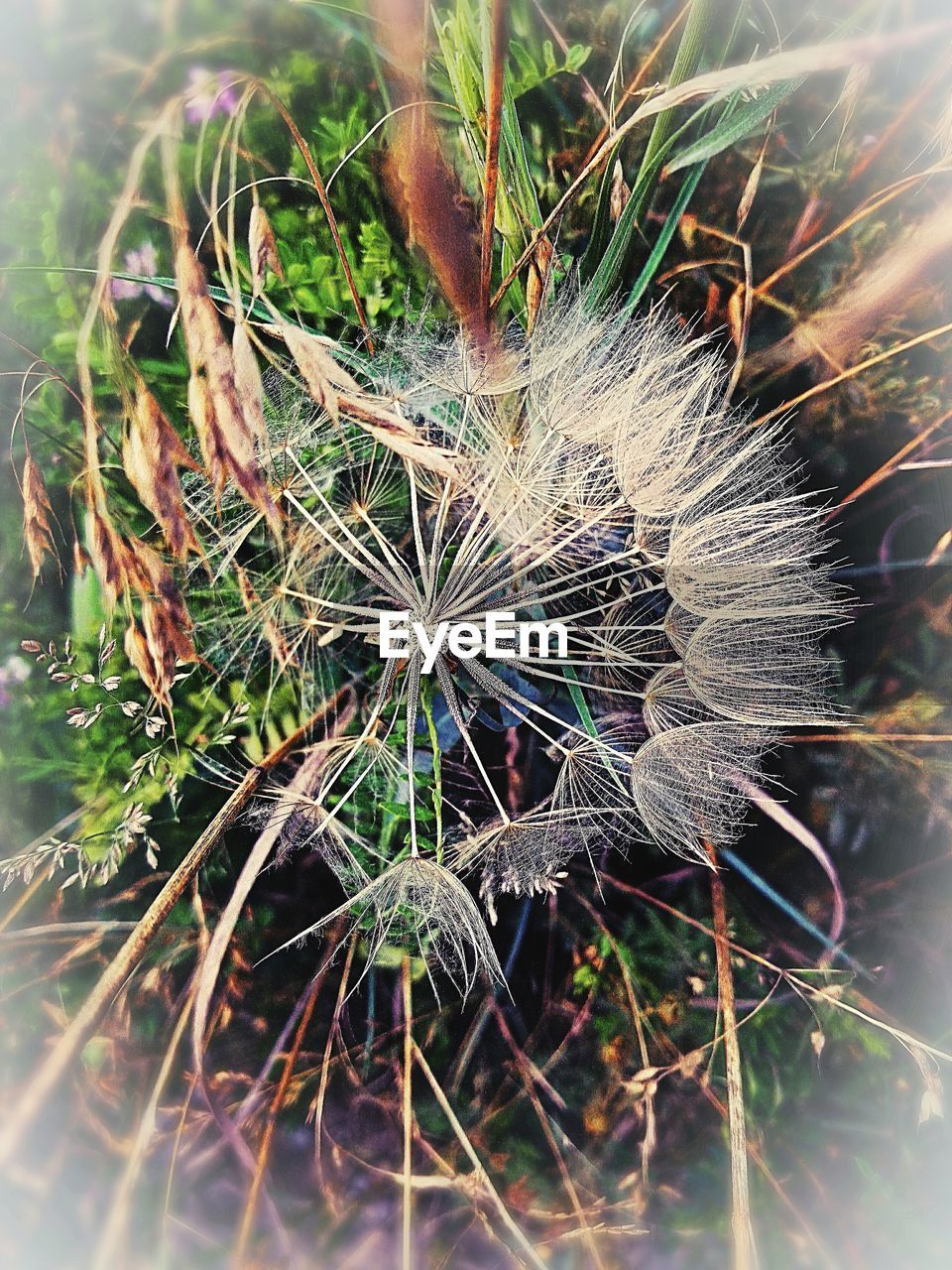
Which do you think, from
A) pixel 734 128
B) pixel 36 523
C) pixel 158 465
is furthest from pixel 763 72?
pixel 36 523

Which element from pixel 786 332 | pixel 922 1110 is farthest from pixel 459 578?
pixel 922 1110

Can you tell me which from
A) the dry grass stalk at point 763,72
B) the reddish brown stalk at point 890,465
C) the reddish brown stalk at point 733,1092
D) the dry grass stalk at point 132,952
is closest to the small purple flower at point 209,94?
the dry grass stalk at point 763,72

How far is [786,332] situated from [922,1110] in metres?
1.02

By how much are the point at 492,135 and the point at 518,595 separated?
0.55 metres

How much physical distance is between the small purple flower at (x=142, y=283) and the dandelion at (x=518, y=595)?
18 centimetres

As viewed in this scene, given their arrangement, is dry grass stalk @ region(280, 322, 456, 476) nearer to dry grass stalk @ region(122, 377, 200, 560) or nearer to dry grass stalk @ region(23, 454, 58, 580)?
dry grass stalk @ region(122, 377, 200, 560)

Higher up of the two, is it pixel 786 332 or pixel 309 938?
pixel 786 332

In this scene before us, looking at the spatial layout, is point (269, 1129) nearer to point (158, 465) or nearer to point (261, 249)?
point (158, 465)

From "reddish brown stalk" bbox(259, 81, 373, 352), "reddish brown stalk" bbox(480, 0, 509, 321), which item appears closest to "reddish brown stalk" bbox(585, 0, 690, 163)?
"reddish brown stalk" bbox(480, 0, 509, 321)

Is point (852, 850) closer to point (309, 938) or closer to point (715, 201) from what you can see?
point (309, 938)

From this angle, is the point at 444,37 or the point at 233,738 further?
the point at 233,738

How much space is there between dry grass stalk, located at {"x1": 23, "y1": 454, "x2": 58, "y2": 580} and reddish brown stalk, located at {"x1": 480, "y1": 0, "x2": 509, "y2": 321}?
622mm

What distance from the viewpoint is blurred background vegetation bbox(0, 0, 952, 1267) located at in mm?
889

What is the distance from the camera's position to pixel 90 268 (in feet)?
3.07
